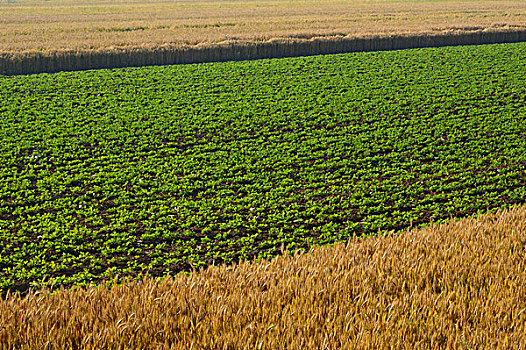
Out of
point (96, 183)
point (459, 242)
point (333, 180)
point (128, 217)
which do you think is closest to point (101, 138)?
point (96, 183)

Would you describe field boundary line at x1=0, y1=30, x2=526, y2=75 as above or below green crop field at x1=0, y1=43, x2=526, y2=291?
above

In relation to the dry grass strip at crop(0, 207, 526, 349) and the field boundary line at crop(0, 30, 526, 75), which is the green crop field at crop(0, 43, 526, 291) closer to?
the field boundary line at crop(0, 30, 526, 75)

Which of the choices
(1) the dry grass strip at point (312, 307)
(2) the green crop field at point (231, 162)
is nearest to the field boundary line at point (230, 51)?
(2) the green crop field at point (231, 162)

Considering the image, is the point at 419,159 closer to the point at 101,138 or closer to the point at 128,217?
the point at 128,217

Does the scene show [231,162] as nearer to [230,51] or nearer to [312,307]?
[312,307]

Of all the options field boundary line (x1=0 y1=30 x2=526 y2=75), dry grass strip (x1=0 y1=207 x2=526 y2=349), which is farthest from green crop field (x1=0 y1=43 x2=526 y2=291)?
dry grass strip (x1=0 y1=207 x2=526 y2=349)

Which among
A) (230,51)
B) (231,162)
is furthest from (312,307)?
(230,51)
